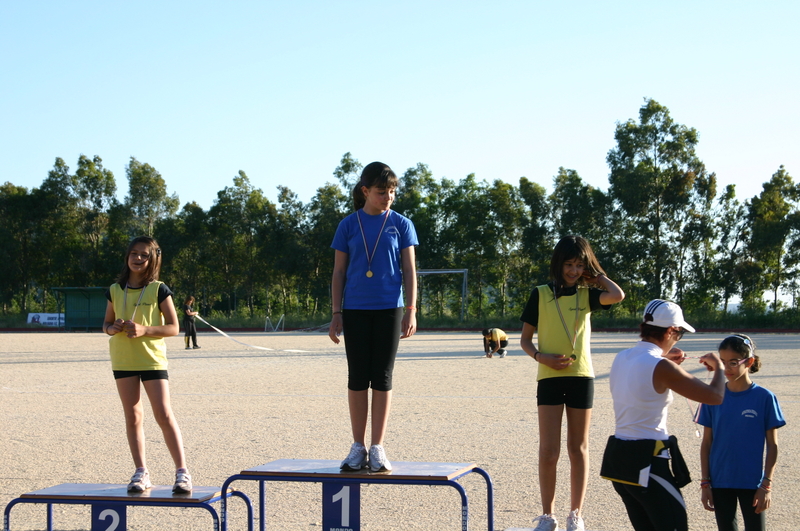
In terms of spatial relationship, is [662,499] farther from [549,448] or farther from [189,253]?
[189,253]

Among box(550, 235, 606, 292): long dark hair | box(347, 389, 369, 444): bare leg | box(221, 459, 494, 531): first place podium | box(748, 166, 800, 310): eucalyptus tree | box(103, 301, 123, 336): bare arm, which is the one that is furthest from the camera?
box(748, 166, 800, 310): eucalyptus tree

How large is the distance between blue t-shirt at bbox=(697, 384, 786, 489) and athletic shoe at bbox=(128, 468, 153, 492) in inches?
127

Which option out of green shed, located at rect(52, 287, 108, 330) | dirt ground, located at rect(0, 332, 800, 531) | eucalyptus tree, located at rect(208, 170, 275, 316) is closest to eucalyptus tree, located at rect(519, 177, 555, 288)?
eucalyptus tree, located at rect(208, 170, 275, 316)

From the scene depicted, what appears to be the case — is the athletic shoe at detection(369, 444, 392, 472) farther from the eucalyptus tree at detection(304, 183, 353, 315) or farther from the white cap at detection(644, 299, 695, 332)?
the eucalyptus tree at detection(304, 183, 353, 315)

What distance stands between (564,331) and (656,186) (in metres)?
45.0

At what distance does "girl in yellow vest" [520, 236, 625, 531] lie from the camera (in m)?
4.57

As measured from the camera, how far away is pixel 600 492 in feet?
20.4

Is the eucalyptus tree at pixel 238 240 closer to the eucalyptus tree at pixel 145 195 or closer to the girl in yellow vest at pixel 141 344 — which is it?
the eucalyptus tree at pixel 145 195

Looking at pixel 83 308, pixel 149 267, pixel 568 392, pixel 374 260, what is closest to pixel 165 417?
pixel 149 267

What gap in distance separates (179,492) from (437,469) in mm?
1495

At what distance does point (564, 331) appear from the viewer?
4.66m

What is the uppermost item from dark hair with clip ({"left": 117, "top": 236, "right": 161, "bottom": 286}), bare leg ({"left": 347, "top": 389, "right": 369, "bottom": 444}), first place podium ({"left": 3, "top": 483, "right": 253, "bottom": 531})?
dark hair with clip ({"left": 117, "top": 236, "right": 161, "bottom": 286})

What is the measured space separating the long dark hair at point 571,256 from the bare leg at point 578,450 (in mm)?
749

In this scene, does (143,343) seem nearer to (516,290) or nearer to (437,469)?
(437,469)
